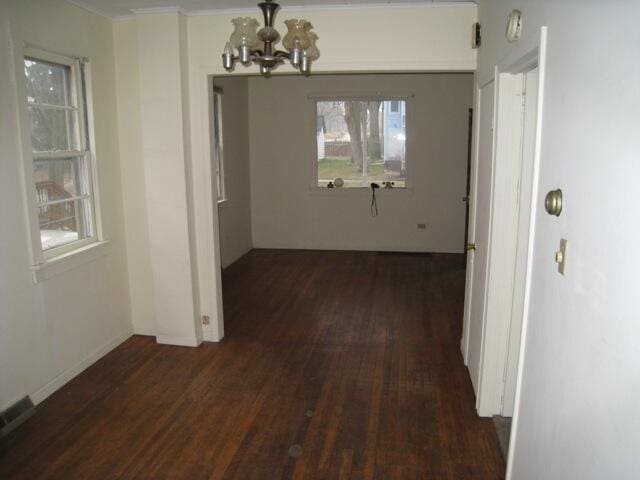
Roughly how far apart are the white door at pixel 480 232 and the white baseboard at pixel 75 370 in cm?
281

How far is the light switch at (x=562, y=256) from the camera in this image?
1696 mm

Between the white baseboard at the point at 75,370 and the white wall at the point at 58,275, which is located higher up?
the white wall at the point at 58,275

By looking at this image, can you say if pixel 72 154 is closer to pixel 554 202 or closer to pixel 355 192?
pixel 554 202

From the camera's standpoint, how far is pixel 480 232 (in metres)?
3.52

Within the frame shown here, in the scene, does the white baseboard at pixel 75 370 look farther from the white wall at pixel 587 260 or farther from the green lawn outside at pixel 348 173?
the green lawn outside at pixel 348 173

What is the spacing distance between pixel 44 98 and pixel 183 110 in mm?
951

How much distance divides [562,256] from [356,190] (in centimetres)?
612

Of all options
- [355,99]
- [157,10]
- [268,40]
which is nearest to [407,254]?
[355,99]

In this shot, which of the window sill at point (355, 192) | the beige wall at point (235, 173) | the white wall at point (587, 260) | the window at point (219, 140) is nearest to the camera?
the white wall at point (587, 260)

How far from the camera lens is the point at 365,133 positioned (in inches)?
304

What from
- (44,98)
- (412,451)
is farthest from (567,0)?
(44,98)

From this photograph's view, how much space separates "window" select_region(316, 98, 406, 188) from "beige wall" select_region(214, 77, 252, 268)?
1085 mm

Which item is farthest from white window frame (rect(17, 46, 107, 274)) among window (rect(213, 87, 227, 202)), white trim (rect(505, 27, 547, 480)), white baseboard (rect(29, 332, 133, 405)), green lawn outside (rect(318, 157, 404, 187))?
green lawn outside (rect(318, 157, 404, 187))

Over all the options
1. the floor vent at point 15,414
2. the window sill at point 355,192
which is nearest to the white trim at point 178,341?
the floor vent at point 15,414
